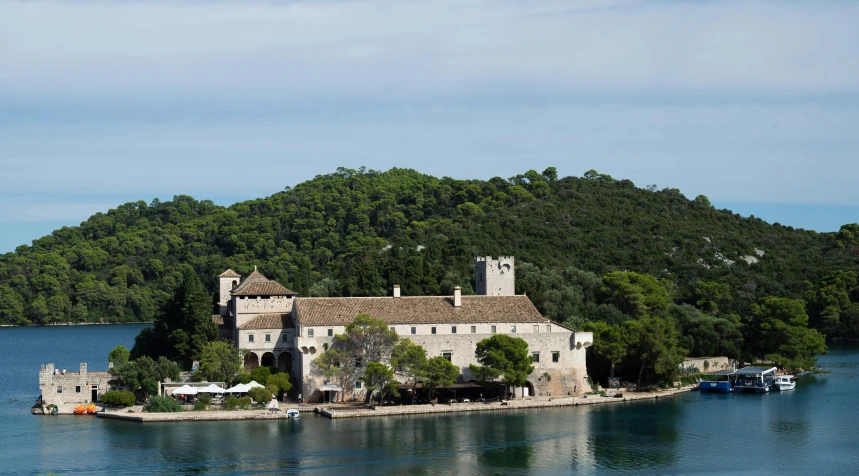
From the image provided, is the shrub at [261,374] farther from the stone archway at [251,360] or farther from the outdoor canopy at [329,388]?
the outdoor canopy at [329,388]

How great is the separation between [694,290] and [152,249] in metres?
84.0

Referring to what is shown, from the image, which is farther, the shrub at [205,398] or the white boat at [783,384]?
the white boat at [783,384]

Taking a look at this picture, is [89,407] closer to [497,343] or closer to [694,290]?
[497,343]

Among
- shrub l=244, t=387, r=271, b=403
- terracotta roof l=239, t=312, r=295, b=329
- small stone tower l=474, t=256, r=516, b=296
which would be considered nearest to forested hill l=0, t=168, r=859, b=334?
small stone tower l=474, t=256, r=516, b=296

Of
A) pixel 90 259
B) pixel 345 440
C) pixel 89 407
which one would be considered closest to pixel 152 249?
pixel 90 259

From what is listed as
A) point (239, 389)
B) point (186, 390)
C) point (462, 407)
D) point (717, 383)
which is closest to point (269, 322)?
point (239, 389)

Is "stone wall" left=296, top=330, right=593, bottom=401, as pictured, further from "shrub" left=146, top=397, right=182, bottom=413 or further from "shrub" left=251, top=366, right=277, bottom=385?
"shrub" left=146, top=397, right=182, bottom=413

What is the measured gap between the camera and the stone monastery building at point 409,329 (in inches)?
2219

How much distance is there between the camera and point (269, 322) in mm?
58406

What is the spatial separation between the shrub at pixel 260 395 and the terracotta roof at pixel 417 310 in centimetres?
416

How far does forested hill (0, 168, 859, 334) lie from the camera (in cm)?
8575

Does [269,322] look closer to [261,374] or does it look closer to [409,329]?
[261,374]

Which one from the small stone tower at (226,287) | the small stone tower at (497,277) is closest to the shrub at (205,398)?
the small stone tower at (226,287)

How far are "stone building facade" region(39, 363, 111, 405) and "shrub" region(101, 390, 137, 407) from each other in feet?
5.30
